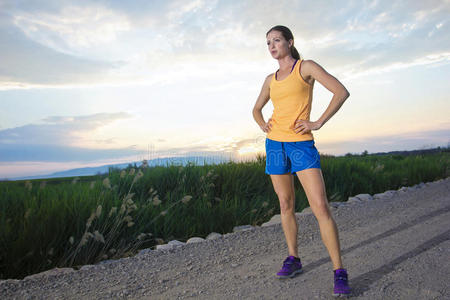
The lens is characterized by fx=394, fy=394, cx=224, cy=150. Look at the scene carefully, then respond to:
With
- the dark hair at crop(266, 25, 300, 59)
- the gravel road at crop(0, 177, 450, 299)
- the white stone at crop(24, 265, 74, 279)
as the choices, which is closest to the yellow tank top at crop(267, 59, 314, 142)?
the dark hair at crop(266, 25, 300, 59)

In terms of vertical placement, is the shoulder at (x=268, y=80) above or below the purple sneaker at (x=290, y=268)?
above

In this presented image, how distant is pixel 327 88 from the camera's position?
338 centimetres

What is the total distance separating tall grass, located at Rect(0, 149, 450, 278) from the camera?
4.49m

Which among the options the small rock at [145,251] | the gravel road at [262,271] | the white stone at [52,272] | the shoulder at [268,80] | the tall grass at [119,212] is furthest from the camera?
the small rock at [145,251]

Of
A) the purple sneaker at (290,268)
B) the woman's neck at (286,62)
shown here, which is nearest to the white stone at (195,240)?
the purple sneaker at (290,268)

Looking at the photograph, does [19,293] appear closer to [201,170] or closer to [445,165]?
[201,170]

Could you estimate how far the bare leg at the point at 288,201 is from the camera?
3736 millimetres

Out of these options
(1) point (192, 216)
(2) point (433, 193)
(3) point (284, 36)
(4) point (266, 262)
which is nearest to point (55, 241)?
(1) point (192, 216)

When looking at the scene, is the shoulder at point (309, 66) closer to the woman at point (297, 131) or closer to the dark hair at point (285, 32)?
the woman at point (297, 131)

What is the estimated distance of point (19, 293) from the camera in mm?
3781

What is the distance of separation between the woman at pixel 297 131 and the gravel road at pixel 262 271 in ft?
1.11

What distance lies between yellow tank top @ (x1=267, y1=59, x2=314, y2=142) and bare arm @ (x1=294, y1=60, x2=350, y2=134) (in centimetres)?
6

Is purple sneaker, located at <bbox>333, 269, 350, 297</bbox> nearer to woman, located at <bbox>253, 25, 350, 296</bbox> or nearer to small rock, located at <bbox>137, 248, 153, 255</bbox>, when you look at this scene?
woman, located at <bbox>253, 25, 350, 296</bbox>

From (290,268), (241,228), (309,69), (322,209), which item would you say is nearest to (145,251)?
(241,228)
